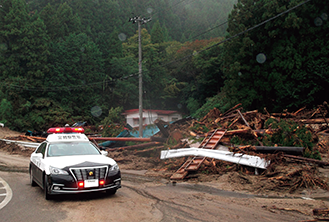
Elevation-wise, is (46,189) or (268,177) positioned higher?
(46,189)

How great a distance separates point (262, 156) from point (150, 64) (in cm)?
5991

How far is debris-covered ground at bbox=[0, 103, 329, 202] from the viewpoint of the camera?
364 inches

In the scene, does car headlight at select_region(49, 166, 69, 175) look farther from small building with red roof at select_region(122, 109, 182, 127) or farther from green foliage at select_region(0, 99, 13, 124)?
small building with red roof at select_region(122, 109, 182, 127)

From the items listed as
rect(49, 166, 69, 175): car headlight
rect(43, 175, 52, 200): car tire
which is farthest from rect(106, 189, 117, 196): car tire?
rect(43, 175, 52, 200): car tire

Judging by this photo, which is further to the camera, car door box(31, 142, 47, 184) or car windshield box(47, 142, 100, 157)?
car windshield box(47, 142, 100, 157)

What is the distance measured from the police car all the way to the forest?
10.1m

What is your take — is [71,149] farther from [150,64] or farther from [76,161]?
[150,64]

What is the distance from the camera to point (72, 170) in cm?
721

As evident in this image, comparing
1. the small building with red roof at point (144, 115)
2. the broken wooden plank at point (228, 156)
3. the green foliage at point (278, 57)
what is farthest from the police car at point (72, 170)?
the small building with red roof at point (144, 115)

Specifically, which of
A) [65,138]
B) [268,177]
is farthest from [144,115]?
[65,138]

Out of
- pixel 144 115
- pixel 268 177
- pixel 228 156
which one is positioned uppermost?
pixel 228 156

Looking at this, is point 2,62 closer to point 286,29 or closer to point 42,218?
point 286,29

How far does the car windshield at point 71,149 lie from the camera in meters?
8.35

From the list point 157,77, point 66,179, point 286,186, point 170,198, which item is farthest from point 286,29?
point 157,77
